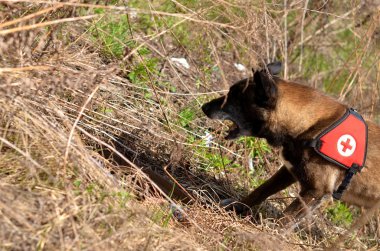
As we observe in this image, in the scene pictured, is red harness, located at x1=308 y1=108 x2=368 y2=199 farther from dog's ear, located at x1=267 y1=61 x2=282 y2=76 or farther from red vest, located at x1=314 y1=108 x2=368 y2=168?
dog's ear, located at x1=267 y1=61 x2=282 y2=76

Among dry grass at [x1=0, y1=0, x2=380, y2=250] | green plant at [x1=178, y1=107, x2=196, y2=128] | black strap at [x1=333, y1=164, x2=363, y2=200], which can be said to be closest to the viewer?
dry grass at [x1=0, y1=0, x2=380, y2=250]

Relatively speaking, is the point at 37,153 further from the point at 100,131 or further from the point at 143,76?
the point at 143,76

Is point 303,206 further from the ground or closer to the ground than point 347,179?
closer to the ground

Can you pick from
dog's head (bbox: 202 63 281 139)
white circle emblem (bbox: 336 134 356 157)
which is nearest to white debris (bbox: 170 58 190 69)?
dog's head (bbox: 202 63 281 139)

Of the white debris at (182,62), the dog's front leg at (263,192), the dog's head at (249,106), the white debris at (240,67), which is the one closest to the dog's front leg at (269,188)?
the dog's front leg at (263,192)

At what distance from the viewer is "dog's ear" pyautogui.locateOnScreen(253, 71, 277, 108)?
427 centimetres

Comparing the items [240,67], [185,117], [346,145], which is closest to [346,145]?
[346,145]

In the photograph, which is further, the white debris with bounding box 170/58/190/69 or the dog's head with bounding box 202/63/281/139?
the white debris with bounding box 170/58/190/69

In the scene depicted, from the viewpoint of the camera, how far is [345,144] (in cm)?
431

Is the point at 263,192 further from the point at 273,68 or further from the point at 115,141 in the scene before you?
the point at 115,141

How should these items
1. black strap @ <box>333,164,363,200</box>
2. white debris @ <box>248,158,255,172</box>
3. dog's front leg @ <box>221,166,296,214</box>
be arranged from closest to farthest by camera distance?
black strap @ <box>333,164,363,200</box> < dog's front leg @ <box>221,166,296,214</box> < white debris @ <box>248,158,255,172</box>

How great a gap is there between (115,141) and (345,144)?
64.5 inches

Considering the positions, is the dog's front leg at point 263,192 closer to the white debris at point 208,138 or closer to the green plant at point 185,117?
the white debris at point 208,138

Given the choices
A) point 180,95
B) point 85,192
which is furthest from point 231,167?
point 85,192
